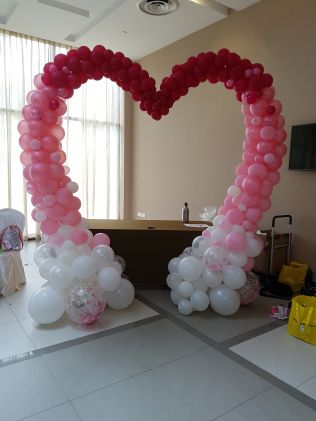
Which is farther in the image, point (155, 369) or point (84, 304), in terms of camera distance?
point (84, 304)

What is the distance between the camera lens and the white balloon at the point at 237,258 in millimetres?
3250

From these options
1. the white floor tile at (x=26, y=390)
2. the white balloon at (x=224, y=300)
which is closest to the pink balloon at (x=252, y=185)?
the white balloon at (x=224, y=300)

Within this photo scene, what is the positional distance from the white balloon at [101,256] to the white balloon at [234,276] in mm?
1120

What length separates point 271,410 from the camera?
200cm

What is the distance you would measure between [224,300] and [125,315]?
3.20ft

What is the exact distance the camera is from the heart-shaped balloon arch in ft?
9.87

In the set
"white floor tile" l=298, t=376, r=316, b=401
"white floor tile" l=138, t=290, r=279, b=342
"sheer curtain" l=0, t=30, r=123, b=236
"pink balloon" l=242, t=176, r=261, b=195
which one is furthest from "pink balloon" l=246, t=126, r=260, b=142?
"sheer curtain" l=0, t=30, r=123, b=236

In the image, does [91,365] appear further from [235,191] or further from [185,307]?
[235,191]

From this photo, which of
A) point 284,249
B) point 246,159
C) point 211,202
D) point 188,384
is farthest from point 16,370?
point 211,202

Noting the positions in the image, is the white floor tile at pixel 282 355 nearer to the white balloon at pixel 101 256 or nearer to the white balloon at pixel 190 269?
the white balloon at pixel 190 269

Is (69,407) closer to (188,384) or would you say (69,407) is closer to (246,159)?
(188,384)

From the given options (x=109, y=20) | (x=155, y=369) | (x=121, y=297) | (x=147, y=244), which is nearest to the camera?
(x=155, y=369)

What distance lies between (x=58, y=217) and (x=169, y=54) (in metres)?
4.39

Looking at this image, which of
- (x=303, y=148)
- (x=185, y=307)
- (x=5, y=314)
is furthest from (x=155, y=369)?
(x=303, y=148)
